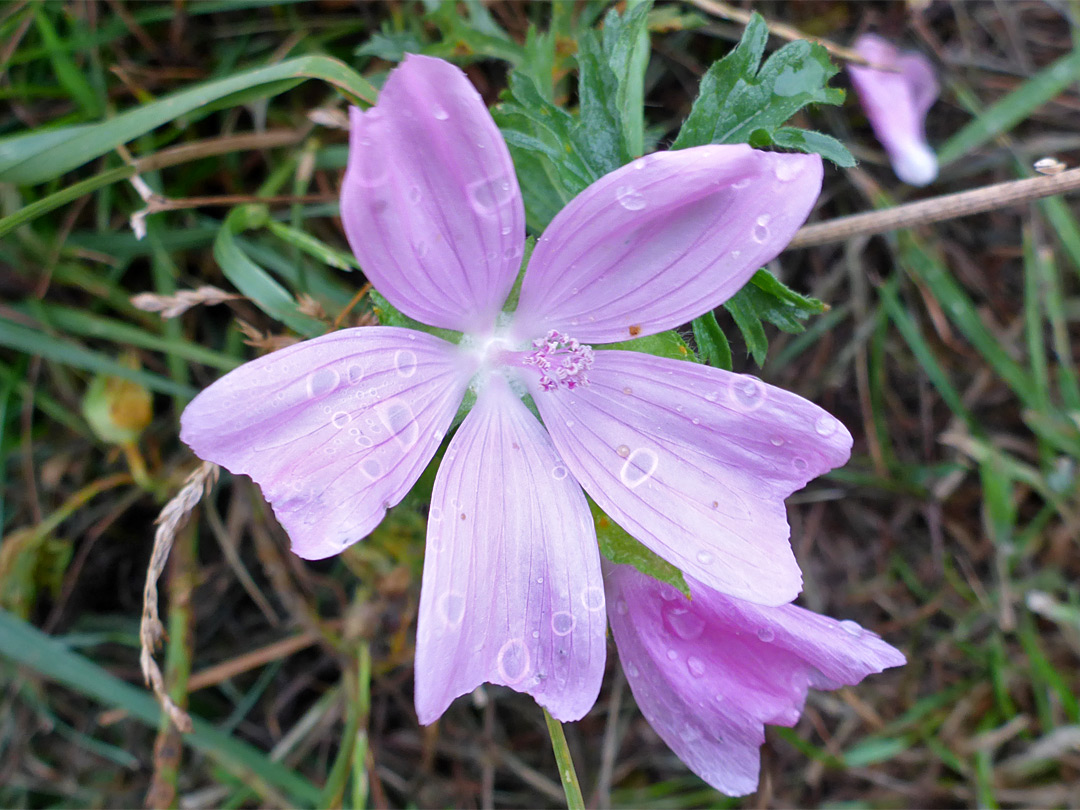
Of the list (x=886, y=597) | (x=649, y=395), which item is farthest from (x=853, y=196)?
(x=649, y=395)

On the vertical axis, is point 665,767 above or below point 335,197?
below

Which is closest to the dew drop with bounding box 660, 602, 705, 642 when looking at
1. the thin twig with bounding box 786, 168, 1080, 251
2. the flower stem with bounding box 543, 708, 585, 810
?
the flower stem with bounding box 543, 708, 585, 810

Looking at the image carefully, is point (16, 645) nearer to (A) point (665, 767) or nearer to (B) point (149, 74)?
(B) point (149, 74)

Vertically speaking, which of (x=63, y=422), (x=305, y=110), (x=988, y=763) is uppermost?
(x=305, y=110)

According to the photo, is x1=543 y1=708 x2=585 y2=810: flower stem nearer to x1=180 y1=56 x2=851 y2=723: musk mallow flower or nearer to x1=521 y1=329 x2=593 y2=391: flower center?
x1=180 y1=56 x2=851 y2=723: musk mallow flower

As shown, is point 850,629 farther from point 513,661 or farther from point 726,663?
point 513,661

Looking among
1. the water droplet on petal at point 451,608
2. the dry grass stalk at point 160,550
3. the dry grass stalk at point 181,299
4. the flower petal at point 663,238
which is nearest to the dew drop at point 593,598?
the water droplet on petal at point 451,608
